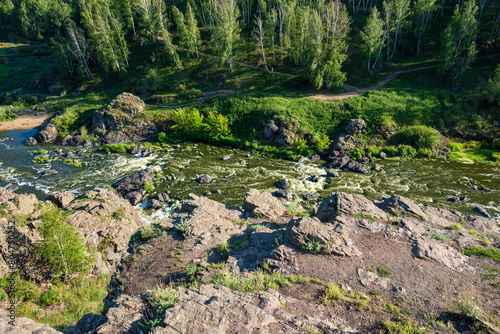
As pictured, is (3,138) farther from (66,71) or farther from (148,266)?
(148,266)

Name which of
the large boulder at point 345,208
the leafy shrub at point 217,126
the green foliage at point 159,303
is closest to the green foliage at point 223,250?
the green foliage at point 159,303

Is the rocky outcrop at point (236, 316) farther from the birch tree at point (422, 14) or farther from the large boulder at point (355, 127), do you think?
the birch tree at point (422, 14)

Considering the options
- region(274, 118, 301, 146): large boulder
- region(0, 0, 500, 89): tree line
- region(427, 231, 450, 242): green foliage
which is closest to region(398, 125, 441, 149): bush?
region(0, 0, 500, 89): tree line

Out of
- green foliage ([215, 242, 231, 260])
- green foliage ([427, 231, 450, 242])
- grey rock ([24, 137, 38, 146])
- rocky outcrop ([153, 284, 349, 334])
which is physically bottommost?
green foliage ([427, 231, 450, 242])

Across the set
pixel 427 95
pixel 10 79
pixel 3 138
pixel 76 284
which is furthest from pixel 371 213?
pixel 10 79

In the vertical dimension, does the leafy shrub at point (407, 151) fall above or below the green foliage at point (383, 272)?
below

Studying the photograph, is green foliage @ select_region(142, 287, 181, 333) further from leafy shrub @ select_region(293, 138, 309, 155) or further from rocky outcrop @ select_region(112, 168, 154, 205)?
leafy shrub @ select_region(293, 138, 309, 155)
